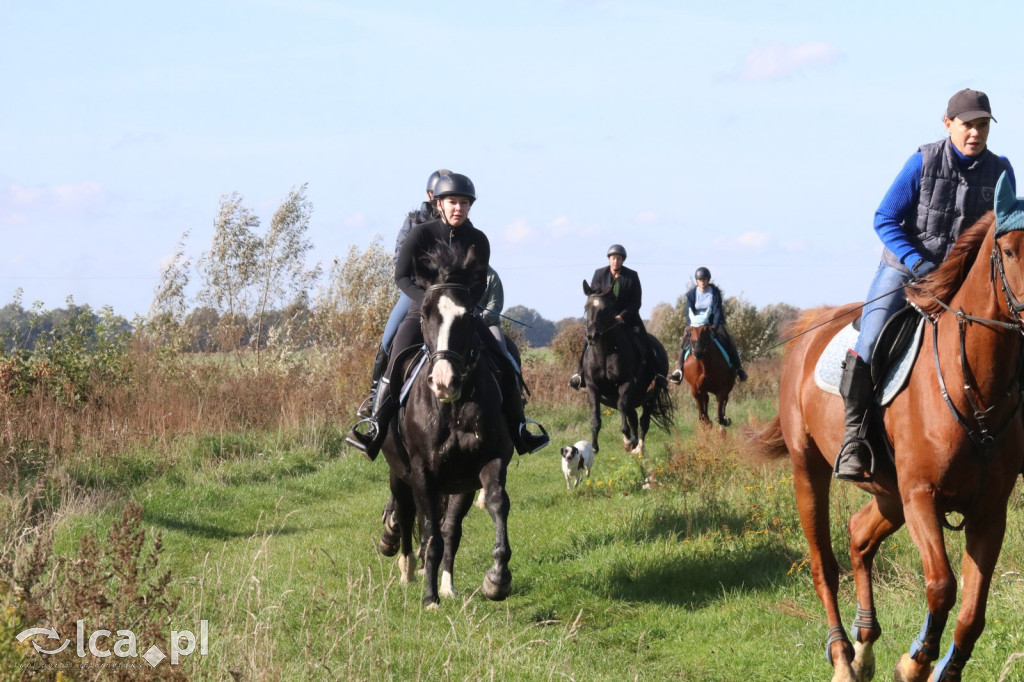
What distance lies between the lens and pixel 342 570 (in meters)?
8.70

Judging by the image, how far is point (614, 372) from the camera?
17141 mm

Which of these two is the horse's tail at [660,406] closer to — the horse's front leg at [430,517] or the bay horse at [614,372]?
the bay horse at [614,372]

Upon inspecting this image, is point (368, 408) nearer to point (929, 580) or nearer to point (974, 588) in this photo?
point (929, 580)

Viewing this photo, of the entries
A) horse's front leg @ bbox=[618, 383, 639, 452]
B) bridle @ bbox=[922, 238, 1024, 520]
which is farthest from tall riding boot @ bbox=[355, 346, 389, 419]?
horse's front leg @ bbox=[618, 383, 639, 452]

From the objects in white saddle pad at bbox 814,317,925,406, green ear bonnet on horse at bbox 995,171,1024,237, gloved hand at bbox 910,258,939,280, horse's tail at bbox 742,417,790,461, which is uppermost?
green ear bonnet on horse at bbox 995,171,1024,237

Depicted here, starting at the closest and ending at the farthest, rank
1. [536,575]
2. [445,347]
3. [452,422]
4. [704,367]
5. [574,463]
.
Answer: [445,347]
[452,422]
[536,575]
[574,463]
[704,367]

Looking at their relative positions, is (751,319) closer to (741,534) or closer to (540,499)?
(540,499)

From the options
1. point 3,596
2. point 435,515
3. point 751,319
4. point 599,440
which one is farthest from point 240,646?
point 751,319

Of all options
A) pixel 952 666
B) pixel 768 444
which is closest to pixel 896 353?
pixel 952 666

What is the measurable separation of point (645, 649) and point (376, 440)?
2809 mm

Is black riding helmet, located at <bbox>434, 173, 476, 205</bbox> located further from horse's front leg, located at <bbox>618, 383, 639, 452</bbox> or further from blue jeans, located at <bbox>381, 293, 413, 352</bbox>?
horse's front leg, located at <bbox>618, 383, 639, 452</bbox>

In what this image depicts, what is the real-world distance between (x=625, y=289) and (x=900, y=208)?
1114cm

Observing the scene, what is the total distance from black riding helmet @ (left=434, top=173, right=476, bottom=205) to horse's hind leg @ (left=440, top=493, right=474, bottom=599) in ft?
7.76

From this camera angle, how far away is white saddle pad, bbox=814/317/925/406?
588 cm
